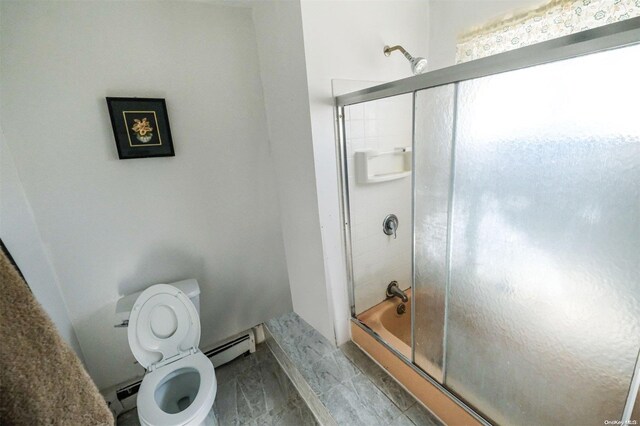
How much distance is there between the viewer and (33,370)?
34 cm

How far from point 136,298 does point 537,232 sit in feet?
6.17

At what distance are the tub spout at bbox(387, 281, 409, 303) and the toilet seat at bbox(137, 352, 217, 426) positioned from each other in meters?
1.24

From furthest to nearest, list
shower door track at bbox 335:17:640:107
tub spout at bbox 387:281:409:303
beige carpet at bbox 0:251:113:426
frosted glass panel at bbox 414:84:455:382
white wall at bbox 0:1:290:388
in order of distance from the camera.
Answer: tub spout at bbox 387:281:409:303 → white wall at bbox 0:1:290:388 → frosted glass panel at bbox 414:84:455:382 → shower door track at bbox 335:17:640:107 → beige carpet at bbox 0:251:113:426

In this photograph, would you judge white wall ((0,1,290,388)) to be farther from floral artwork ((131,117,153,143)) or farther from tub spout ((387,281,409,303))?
tub spout ((387,281,409,303))

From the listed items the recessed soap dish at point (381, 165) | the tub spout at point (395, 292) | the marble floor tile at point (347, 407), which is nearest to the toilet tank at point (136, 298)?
the marble floor tile at point (347, 407)

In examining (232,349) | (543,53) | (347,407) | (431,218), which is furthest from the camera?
(232,349)

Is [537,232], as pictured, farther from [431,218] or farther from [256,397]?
[256,397]

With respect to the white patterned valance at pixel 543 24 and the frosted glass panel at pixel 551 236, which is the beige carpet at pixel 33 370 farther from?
the white patterned valance at pixel 543 24

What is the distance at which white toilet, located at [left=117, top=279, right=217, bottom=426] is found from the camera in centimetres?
135

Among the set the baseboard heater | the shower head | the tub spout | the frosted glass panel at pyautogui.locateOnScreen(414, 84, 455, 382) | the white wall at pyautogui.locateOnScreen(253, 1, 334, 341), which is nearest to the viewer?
the frosted glass panel at pyautogui.locateOnScreen(414, 84, 455, 382)

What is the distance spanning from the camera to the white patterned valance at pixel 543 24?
47.2 inches

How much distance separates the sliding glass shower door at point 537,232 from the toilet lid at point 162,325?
1339 millimetres

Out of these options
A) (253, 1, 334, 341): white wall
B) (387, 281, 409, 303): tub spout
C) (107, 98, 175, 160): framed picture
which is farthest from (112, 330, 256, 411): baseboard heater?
(107, 98, 175, 160): framed picture

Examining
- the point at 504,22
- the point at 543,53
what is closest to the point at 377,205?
the point at 543,53
